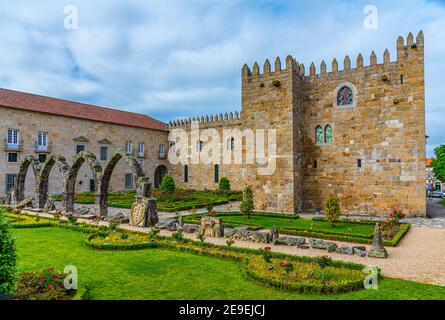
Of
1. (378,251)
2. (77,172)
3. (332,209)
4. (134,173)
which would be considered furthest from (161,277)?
(77,172)

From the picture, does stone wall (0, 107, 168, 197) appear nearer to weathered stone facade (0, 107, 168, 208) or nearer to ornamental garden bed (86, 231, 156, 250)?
weathered stone facade (0, 107, 168, 208)

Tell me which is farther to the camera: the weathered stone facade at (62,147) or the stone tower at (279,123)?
the weathered stone facade at (62,147)

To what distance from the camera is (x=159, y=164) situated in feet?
140

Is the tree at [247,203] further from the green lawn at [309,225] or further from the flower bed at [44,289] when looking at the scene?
the flower bed at [44,289]

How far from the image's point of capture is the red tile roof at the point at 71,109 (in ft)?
98.3

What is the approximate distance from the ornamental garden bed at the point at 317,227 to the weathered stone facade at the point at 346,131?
2.74 metres

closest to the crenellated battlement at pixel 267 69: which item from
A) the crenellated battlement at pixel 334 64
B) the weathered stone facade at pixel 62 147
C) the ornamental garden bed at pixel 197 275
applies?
the crenellated battlement at pixel 334 64

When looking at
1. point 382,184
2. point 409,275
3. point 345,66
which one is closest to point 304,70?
point 345,66

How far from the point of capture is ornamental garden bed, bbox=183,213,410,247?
1277 cm

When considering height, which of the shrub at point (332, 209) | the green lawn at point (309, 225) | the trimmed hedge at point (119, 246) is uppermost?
the shrub at point (332, 209)

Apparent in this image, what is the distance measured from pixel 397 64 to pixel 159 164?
102 ft

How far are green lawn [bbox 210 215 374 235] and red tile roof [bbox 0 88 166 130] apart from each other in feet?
75.3

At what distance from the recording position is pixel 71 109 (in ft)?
113
